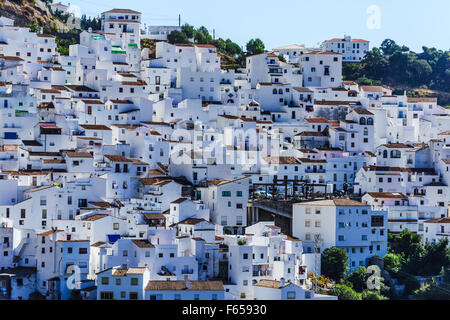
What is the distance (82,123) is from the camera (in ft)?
116

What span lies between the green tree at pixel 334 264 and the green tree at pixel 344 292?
1.10 metres

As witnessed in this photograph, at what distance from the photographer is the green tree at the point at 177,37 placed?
48.9 m

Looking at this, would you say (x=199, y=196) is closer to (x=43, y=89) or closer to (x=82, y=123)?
(x=82, y=123)

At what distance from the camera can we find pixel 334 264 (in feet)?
94.9

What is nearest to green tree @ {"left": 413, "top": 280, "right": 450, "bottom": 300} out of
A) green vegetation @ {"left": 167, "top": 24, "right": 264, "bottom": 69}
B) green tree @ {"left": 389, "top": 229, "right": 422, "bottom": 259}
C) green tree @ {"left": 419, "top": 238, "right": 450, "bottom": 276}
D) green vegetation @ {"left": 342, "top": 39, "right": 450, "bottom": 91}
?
green tree @ {"left": 419, "top": 238, "right": 450, "bottom": 276}

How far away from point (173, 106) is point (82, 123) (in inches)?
178

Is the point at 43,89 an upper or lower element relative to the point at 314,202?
upper

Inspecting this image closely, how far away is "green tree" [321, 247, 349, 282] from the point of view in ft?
94.8

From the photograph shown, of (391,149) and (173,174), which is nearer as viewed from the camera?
(173,174)

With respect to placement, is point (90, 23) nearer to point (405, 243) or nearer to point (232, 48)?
point (232, 48)

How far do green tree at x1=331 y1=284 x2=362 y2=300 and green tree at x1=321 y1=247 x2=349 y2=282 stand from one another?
1.10m
